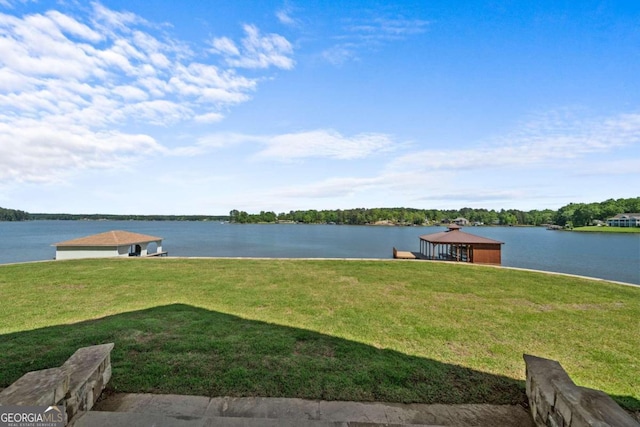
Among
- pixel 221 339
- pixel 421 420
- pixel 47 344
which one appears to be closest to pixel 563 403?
pixel 421 420

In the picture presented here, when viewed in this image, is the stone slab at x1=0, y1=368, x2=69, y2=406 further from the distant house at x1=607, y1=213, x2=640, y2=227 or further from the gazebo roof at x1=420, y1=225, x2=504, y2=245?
the distant house at x1=607, y1=213, x2=640, y2=227

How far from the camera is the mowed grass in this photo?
3.98m

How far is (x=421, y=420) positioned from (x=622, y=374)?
352 centimetres

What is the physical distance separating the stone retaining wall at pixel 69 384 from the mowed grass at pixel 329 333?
429 millimetres

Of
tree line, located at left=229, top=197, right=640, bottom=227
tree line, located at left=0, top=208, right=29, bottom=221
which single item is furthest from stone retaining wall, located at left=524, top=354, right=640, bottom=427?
tree line, located at left=0, top=208, right=29, bottom=221

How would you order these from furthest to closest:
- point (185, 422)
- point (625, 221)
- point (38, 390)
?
point (625, 221), point (185, 422), point (38, 390)

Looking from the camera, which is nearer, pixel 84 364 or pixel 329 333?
pixel 84 364

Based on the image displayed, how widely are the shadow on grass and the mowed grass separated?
0.08 feet

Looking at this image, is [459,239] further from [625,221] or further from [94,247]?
[625,221]

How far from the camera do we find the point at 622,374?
14.5ft

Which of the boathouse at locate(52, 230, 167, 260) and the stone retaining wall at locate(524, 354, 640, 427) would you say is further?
the boathouse at locate(52, 230, 167, 260)

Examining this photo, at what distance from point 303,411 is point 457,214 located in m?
190

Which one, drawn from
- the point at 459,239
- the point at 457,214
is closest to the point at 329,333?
the point at 459,239

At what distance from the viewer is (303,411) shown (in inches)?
132
